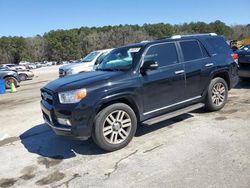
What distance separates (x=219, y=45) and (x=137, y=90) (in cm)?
285

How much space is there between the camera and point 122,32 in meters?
97.8

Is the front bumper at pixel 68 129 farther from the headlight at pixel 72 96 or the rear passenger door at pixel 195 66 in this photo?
the rear passenger door at pixel 195 66

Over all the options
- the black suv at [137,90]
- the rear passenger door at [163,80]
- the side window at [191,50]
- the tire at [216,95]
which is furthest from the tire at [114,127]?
the tire at [216,95]

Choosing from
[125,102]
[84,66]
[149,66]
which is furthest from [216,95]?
[84,66]

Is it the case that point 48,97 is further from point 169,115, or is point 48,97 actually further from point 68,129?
point 169,115

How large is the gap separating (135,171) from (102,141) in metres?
0.91

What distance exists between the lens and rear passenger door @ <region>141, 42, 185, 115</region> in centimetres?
553

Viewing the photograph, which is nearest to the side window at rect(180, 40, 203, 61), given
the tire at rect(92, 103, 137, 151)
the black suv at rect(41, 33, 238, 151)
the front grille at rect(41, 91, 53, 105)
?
the black suv at rect(41, 33, 238, 151)

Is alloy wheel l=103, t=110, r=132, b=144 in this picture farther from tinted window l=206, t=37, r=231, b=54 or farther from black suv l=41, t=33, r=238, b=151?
tinted window l=206, t=37, r=231, b=54

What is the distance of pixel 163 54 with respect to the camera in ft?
19.4

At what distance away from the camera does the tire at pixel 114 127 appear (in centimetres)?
495

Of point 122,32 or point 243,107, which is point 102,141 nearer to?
point 243,107

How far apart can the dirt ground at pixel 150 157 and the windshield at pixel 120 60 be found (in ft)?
4.55

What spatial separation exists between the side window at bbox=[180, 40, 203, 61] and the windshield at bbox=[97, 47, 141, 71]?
1.08 meters
